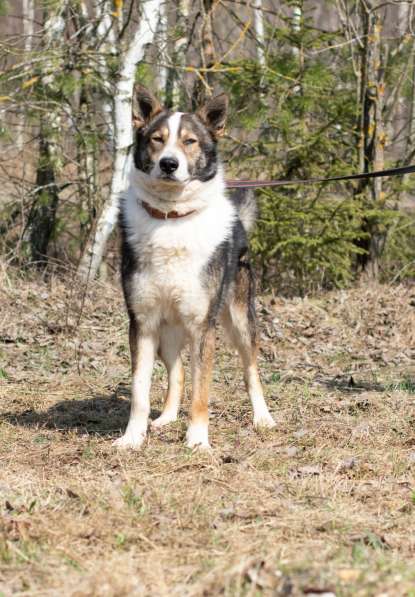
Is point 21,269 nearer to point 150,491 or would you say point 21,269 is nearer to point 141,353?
point 141,353

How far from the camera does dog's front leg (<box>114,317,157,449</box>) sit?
4.73 m

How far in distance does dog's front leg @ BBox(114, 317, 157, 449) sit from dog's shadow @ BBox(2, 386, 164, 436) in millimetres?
359

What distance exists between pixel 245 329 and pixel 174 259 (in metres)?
1.09

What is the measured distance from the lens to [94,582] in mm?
2623

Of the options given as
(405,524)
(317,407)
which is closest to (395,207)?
(317,407)

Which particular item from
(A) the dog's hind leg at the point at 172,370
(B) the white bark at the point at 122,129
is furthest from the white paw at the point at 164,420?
(B) the white bark at the point at 122,129

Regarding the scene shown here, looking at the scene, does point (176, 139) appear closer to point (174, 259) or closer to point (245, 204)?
point (174, 259)

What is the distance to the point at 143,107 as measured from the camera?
15.9 feet

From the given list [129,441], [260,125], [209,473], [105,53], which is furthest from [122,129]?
[209,473]

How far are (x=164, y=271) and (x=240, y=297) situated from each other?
1017 mm

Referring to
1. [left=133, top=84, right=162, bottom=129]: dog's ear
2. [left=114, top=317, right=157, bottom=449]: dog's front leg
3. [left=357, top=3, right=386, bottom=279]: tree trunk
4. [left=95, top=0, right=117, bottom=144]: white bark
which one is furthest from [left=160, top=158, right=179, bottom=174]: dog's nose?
[left=357, top=3, right=386, bottom=279]: tree trunk

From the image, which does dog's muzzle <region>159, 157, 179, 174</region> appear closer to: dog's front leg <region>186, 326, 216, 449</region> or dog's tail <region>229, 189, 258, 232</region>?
dog's front leg <region>186, 326, 216, 449</region>

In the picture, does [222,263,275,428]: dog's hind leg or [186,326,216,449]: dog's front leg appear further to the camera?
[222,263,275,428]: dog's hind leg

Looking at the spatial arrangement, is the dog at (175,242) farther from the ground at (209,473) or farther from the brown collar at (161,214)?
the ground at (209,473)
